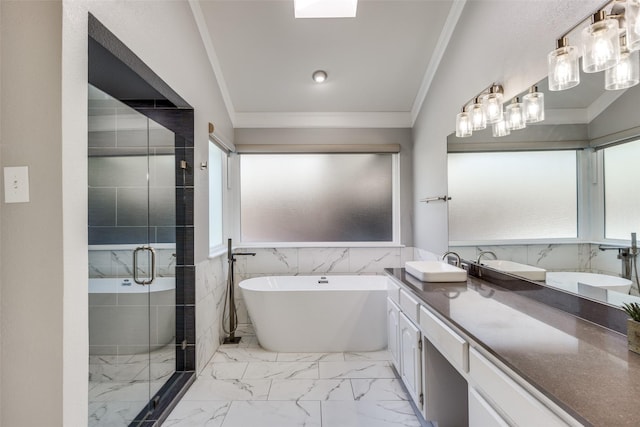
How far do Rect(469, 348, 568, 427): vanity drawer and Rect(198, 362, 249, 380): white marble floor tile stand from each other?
1952 millimetres

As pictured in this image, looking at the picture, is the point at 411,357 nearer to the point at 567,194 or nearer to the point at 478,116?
the point at 567,194

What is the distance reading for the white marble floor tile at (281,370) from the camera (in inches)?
101

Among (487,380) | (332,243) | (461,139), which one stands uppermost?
(461,139)

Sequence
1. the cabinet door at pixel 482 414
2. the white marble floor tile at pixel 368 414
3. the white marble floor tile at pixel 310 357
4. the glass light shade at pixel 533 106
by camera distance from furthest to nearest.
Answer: the white marble floor tile at pixel 310 357, the white marble floor tile at pixel 368 414, the glass light shade at pixel 533 106, the cabinet door at pixel 482 414

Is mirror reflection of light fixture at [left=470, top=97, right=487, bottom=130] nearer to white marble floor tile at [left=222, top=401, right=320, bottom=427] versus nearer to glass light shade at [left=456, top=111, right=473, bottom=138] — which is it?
Result: glass light shade at [left=456, top=111, right=473, bottom=138]

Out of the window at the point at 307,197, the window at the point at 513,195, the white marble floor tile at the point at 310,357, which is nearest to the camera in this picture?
the window at the point at 513,195

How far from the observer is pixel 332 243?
381 centimetres

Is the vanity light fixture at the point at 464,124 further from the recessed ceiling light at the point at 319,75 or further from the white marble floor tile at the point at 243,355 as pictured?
the white marble floor tile at the point at 243,355

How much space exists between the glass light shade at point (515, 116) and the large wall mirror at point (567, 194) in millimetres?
51

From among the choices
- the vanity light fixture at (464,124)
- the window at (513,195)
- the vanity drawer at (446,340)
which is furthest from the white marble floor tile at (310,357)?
the vanity light fixture at (464,124)
